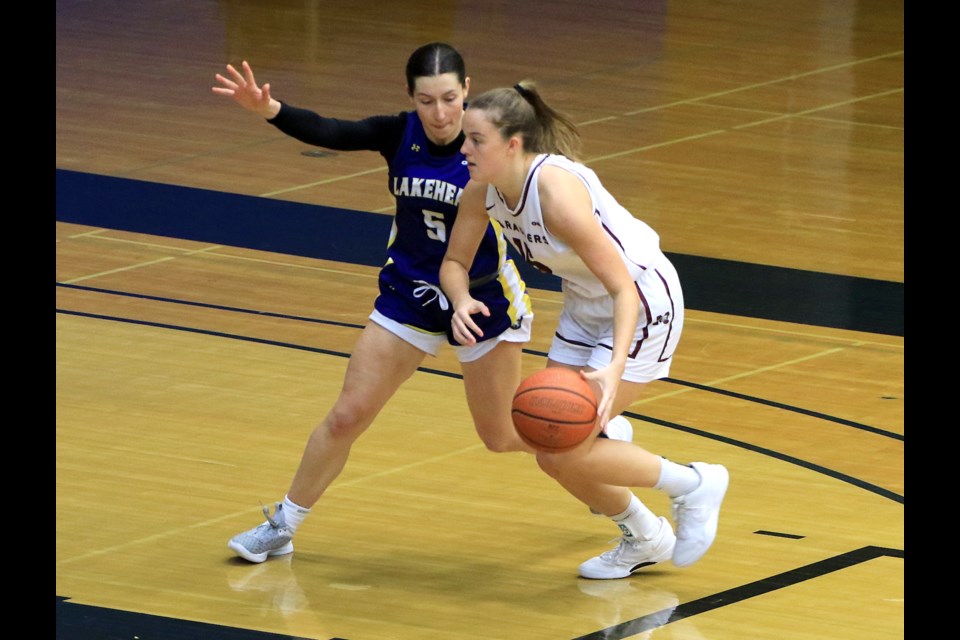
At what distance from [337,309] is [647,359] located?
3.44m

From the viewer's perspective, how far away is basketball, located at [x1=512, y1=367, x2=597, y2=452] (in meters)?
4.45

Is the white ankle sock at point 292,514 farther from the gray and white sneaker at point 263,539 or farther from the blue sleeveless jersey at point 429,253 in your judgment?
the blue sleeveless jersey at point 429,253

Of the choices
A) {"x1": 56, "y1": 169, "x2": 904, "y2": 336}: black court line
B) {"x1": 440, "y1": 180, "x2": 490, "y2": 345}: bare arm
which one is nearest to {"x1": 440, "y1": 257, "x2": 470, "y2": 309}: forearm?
{"x1": 440, "y1": 180, "x2": 490, "y2": 345}: bare arm

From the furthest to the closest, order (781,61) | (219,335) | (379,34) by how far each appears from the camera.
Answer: (379,34) < (781,61) < (219,335)

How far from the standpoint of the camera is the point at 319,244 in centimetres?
919

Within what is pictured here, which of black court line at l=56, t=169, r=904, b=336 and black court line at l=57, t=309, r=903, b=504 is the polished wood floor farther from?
black court line at l=56, t=169, r=904, b=336

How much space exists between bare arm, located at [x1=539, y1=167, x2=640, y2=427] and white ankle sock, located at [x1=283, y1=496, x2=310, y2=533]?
1.07 meters

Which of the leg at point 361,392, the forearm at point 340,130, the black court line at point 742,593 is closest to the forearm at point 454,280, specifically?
the leg at point 361,392

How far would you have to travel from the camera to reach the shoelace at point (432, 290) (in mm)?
4969

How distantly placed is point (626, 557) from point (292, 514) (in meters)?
0.94

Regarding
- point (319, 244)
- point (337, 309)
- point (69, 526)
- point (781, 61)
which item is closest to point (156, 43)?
point (781, 61)

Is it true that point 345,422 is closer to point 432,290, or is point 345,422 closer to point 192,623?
point 432,290

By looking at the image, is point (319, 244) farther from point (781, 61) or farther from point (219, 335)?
point (781, 61)
